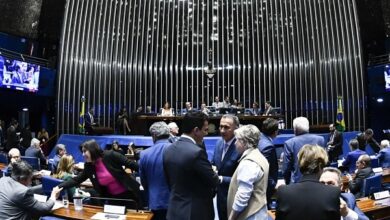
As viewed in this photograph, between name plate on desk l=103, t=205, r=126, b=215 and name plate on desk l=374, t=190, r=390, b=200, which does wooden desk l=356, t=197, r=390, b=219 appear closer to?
name plate on desk l=374, t=190, r=390, b=200

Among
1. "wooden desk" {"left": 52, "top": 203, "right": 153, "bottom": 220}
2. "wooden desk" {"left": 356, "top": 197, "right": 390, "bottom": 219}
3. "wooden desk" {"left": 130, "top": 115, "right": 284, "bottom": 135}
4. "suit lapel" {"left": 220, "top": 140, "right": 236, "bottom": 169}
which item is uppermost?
"wooden desk" {"left": 130, "top": 115, "right": 284, "bottom": 135}

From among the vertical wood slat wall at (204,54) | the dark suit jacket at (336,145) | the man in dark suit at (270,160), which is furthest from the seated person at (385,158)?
the vertical wood slat wall at (204,54)

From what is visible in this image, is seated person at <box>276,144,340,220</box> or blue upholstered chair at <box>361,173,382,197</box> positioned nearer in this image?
seated person at <box>276,144,340,220</box>

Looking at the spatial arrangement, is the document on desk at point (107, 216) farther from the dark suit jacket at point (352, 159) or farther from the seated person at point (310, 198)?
the dark suit jacket at point (352, 159)

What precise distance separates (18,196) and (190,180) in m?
1.51

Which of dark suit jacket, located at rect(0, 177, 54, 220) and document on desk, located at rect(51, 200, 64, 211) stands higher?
dark suit jacket, located at rect(0, 177, 54, 220)

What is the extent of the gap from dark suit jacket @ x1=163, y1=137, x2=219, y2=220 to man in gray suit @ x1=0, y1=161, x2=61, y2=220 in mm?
1259

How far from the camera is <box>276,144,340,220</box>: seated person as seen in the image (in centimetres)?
230

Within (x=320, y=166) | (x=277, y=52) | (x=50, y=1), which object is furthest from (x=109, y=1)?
(x=320, y=166)

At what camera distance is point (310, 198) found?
2309 mm

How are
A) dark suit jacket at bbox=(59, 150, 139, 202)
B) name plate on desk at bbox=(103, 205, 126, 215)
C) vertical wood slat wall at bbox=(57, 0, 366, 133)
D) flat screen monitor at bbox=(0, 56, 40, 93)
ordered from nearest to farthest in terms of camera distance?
name plate on desk at bbox=(103, 205, 126, 215)
dark suit jacket at bbox=(59, 150, 139, 202)
flat screen monitor at bbox=(0, 56, 40, 93)
vertical wood slat wall at bbox=(57, 0, 366, 133)

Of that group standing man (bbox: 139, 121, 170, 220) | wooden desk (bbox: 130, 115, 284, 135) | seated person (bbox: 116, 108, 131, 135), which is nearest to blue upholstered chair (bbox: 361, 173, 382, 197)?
standing man (bbox: 139, 121, 170, 220)

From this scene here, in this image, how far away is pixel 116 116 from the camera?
16.7m

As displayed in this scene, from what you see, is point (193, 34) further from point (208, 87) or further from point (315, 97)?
point (315, 97)
